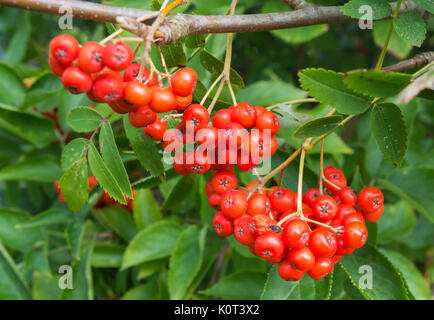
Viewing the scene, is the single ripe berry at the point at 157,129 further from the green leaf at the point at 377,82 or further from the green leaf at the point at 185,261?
the green leaf at the point at 185,261

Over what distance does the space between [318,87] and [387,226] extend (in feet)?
3.51

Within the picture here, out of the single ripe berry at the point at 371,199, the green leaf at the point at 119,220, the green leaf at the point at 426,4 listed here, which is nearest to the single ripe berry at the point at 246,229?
the single ripe berry at the point at 371,199

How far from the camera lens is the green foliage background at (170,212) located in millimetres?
1335

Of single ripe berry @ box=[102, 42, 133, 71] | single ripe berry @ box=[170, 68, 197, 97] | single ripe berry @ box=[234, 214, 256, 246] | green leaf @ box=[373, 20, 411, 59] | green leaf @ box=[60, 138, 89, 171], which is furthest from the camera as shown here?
green leaf @ box=[373, 20, 411, 59]

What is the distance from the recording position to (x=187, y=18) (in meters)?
1.04

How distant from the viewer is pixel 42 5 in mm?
936

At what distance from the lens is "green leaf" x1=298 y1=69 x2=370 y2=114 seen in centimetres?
107

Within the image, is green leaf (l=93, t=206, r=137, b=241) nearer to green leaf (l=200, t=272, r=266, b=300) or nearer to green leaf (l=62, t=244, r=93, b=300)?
green leaf (l=62, t=244, r=93, b=300)

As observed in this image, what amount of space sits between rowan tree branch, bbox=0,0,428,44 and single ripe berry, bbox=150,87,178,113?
0.11 meters

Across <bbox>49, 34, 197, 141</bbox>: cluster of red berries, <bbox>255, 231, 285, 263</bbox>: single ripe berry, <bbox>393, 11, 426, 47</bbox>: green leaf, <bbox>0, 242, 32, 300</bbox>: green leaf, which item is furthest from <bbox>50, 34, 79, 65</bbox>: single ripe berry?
<bbox>0, 242, 32, 300</bbox>: green leaf

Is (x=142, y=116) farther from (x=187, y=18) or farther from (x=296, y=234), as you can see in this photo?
(x=296, y=234)
